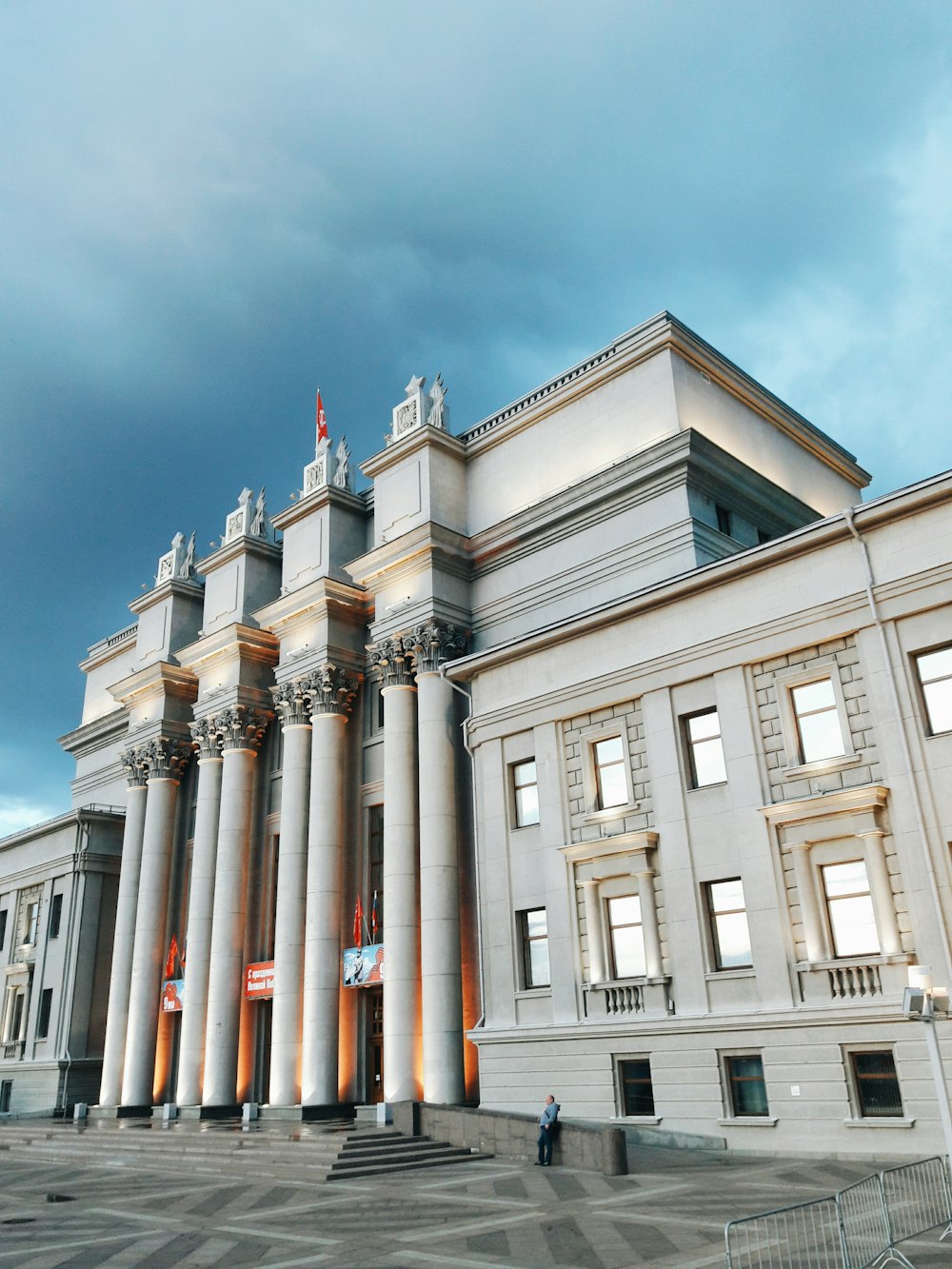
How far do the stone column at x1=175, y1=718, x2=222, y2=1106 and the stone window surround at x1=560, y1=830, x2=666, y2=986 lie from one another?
20.7 m

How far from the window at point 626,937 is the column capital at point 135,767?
29233mm

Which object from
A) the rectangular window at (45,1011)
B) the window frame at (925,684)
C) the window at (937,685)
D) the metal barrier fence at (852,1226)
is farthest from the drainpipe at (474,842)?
the rectangular window at (45,1011)

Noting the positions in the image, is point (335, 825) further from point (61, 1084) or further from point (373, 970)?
point (61, 1084)

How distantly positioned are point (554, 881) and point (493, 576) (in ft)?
43.7

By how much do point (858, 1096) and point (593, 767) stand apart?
1054cm

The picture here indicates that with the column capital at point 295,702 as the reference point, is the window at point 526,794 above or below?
below

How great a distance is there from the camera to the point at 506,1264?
548 inches

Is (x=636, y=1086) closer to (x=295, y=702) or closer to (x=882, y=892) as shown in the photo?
(x=882, y=892)

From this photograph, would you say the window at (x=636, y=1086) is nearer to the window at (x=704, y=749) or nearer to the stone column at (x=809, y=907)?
the stone column at (x=809, y=907)

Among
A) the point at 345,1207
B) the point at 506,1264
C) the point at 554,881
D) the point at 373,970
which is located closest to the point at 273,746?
the point at 373,970

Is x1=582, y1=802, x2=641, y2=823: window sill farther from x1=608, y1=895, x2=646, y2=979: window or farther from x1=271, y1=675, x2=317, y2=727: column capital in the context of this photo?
x1=271, y1=675, x2=317, y2=727: column capital

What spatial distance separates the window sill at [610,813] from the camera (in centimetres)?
2783

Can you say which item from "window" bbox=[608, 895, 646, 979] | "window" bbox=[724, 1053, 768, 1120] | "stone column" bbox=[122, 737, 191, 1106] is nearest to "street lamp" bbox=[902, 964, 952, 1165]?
"window" bbox=[724, 1053, 768, 1120]

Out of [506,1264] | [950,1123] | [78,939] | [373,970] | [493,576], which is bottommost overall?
[506,1264]
